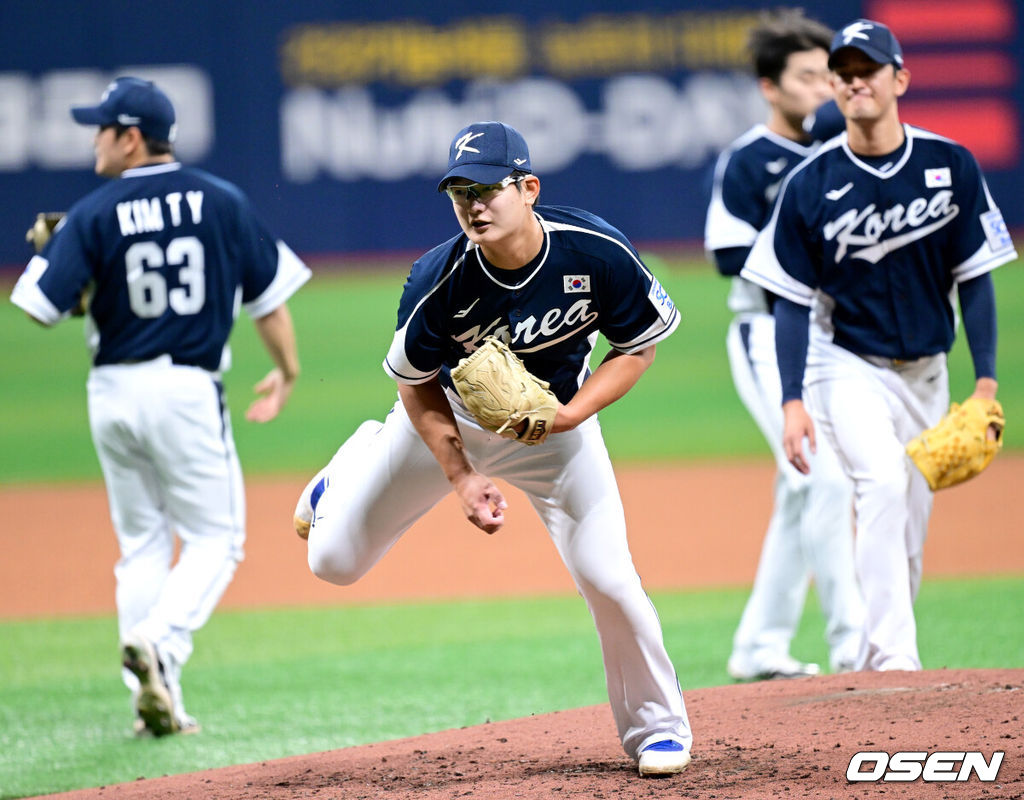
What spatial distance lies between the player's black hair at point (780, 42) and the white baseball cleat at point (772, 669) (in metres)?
2.37

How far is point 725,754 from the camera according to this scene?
3.63 meters

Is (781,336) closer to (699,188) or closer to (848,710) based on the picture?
(848,710)

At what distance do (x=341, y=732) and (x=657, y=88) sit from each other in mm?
12533

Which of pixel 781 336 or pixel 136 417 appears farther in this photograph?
pixel 136 417

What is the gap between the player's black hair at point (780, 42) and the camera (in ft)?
18.7

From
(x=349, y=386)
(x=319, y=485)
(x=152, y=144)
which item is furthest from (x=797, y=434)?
(x=349, y=386)

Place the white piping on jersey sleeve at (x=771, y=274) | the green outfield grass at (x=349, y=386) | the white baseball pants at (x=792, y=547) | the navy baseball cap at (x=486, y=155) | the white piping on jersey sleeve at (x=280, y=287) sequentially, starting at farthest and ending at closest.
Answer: the green outfield grass at (x=349, y=386)
the white piping on jersey sleeve at (x=280, y=287)
the white baseball pants at (x=792, y=547)
the white piping on jersey sleeve at (x=771, y=274)
the navy baseball cap at (x=486, y=155)

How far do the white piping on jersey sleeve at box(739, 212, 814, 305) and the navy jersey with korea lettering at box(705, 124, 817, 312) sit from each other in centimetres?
70

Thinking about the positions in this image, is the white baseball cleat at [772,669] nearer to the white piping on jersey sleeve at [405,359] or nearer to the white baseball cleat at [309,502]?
the white baseball cleat at [309,502]

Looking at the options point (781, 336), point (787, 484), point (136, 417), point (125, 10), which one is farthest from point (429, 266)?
point (125, 10)

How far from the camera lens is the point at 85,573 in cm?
852

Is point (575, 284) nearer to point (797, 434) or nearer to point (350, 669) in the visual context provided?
point (797, 434)

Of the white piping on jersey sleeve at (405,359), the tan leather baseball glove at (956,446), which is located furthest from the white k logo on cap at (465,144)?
the tan leather baseball glove at (956,446)

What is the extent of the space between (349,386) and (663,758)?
12999mm
